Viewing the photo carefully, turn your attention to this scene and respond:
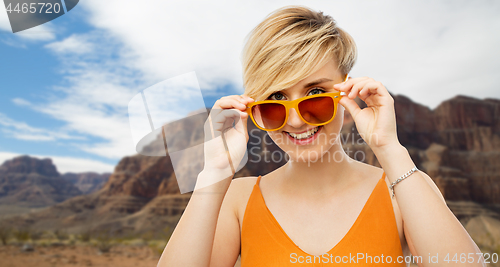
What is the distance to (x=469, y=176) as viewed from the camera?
29.3m

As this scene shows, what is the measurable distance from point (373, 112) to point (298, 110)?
41cm

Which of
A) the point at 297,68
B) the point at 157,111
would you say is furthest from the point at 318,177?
the point at 157,111

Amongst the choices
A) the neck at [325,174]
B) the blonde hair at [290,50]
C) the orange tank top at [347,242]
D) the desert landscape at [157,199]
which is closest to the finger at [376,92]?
the blonde hair at [290,50]

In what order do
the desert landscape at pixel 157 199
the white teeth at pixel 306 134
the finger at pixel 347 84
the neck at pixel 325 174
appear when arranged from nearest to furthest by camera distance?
the finger at pixel 347 84 → the white teeth at pixel 306 134 → the neck at pixel 325 174 → the desert landscape at pixel 157 199

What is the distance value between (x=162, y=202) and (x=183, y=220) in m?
31.5

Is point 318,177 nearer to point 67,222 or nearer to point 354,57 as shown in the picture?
point 354,57

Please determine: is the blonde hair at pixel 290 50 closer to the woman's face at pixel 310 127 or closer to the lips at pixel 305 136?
the woman's face at pixel 310 127

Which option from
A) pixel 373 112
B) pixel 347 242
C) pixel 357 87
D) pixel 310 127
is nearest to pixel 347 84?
pixel 357 87

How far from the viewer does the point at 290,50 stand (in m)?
1.68

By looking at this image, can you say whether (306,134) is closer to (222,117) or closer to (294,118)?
(294,118)

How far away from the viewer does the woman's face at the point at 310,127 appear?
170cm

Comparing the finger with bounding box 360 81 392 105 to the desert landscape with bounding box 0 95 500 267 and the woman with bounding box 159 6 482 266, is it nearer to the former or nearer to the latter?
the woman with bounding box 159 6 482 266

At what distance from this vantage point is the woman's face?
1702 mm

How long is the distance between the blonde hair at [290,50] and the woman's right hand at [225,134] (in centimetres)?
15
